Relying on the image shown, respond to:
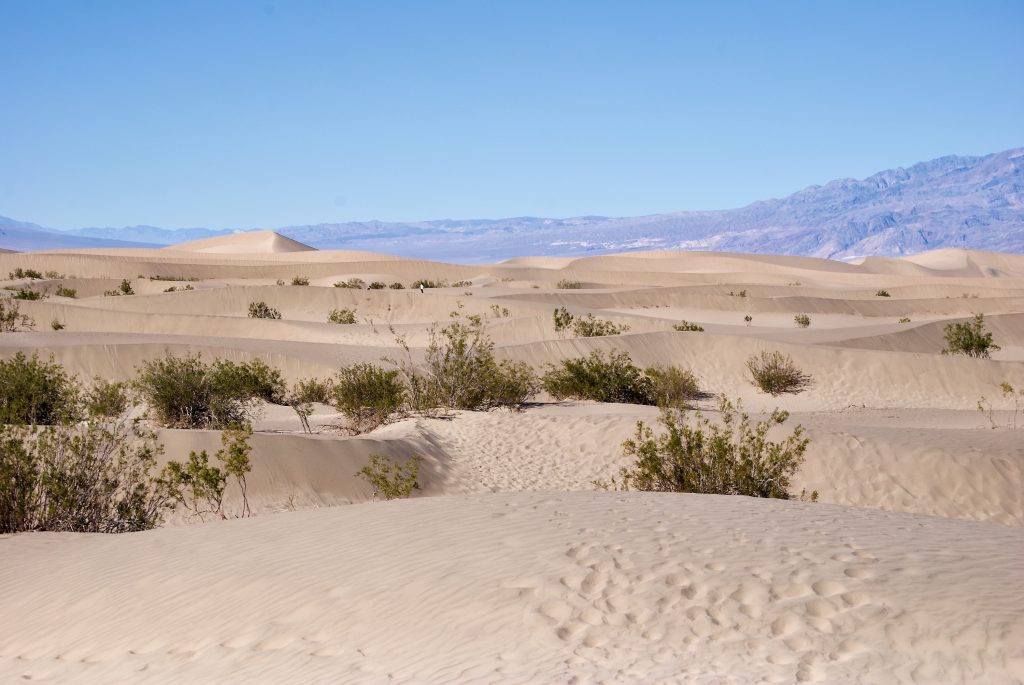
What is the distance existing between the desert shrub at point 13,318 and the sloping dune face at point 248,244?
69047mm

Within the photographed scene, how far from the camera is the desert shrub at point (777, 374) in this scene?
911 inches

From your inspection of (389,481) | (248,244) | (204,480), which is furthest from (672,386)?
(248,244)

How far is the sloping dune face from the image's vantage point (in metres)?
101

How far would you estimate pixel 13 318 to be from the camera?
27734mm

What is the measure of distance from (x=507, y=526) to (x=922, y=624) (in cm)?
316

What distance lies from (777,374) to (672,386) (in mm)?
3563

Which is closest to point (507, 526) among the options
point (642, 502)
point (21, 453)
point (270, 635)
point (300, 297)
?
point (642, 502)

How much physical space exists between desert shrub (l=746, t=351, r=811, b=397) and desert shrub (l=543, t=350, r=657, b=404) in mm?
3788

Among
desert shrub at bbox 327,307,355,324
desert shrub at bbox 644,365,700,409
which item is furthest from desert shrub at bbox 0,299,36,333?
desert shrub at bbox 644,365,700,409

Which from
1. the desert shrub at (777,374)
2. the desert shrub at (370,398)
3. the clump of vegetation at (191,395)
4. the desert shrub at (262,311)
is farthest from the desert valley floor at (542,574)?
the desert shrub at (262,311)

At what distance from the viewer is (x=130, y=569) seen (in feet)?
24.0

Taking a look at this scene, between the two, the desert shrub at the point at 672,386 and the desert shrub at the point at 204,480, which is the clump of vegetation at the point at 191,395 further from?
the desert shrub at the point at 672,386

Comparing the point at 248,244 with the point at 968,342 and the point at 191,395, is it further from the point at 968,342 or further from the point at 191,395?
the point at 191,395

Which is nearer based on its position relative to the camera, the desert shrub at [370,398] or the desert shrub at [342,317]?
the desert shrub at [370,398]
